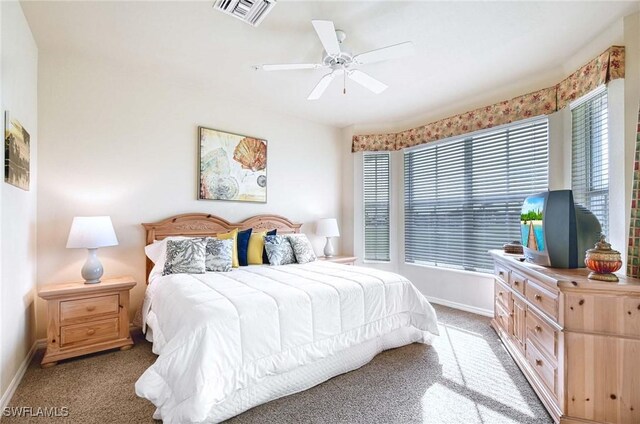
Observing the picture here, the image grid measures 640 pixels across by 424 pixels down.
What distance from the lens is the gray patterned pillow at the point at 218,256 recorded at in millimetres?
2949

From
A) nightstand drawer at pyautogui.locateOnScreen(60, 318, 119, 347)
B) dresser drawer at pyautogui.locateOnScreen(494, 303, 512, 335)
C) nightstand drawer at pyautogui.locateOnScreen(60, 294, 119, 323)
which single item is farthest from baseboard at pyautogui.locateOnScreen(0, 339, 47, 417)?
dresser drawer at pyautogui.locateOnScreen(494, 303, 512, 335)

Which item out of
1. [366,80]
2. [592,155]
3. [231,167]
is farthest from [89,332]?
[592,155]

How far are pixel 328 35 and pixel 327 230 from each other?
280 cm

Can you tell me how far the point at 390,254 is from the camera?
475cm

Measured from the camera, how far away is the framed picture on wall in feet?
6.40

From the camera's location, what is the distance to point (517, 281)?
249cm

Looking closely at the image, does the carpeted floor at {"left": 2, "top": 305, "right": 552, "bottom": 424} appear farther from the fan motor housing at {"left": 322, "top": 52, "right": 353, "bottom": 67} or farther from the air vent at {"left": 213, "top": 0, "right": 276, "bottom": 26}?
the air vent at {"left": 213, "top": 0, "right": 276, "bottom": 26}

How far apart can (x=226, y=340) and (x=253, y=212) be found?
2.56 metres

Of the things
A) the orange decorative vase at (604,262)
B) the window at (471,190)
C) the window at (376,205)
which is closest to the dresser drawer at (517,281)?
the orange decorative vase at (604,262)

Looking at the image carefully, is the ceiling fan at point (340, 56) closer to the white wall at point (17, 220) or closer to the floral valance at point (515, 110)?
the floral valance at point (515, 110)

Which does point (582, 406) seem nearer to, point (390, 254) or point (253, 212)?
point (390, 254)

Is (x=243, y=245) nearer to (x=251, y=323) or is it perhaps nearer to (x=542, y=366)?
(x=251, y=323)

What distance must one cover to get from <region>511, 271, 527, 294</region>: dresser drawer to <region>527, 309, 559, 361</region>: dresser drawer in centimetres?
21

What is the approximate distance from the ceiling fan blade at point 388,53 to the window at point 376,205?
253 centimetres
